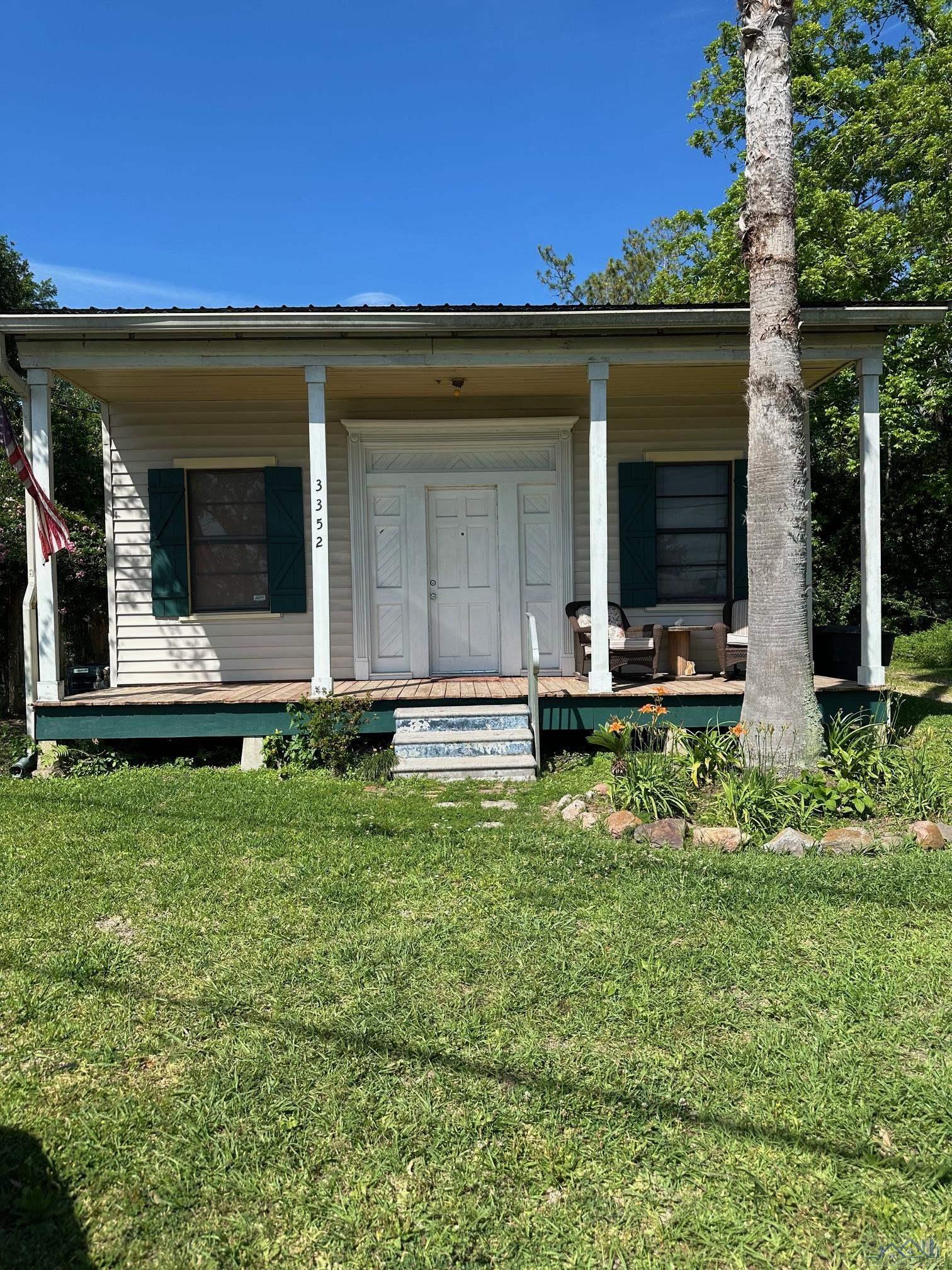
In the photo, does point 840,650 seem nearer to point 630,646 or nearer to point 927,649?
point 630,646

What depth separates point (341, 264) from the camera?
17.1 m

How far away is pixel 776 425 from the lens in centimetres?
493

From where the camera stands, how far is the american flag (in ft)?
20.0

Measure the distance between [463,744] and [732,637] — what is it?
8.58 ft

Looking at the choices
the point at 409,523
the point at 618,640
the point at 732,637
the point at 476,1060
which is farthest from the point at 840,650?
the point at 476,1060

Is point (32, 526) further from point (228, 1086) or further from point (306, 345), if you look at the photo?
point (228, 1086)

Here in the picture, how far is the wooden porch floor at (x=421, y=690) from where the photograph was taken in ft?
20.7

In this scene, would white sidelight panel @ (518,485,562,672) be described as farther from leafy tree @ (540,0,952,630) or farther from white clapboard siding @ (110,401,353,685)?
leafy tree @ (540,0,952,630)

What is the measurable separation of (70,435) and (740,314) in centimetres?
1225

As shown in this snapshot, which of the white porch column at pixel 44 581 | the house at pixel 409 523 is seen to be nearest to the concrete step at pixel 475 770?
the house at pixel 409 523

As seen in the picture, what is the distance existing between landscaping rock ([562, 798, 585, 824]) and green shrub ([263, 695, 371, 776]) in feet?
6.35

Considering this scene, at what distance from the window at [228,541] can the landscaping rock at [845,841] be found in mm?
5675

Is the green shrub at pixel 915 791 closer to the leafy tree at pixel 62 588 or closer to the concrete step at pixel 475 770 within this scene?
the concrete step at pixel 475 770

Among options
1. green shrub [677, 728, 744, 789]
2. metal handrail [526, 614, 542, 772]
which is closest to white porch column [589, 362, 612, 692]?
metal handrail [526, 614, 542, 772]
